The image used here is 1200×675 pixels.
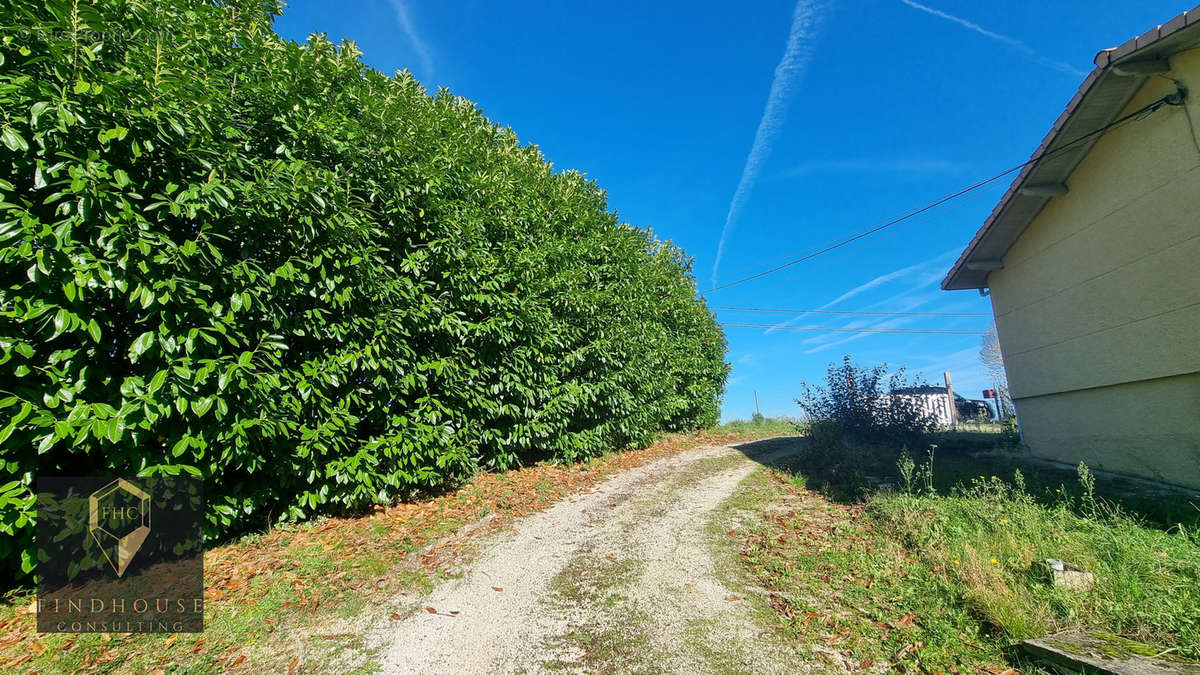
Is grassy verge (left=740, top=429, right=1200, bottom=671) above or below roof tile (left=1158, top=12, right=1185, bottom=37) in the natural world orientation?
below

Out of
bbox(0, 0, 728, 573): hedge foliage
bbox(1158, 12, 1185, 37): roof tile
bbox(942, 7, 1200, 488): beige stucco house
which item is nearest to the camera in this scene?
bbox(0, 0, 728, 573): hedge foliage

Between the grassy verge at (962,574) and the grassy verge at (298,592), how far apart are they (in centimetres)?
331

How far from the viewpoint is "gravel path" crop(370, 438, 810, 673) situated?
3100 mm

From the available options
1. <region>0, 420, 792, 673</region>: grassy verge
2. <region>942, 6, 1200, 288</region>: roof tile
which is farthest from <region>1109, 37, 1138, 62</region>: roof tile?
<region>0, 420, 792, 673</region>: grassy verge

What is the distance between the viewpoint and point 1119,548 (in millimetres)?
3969

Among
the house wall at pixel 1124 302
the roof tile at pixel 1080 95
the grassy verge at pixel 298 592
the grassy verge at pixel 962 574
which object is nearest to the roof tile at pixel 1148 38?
the roof tile at pixel 1080 95

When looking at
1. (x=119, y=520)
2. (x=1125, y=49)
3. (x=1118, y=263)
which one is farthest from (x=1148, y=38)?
(x=119, y=520)

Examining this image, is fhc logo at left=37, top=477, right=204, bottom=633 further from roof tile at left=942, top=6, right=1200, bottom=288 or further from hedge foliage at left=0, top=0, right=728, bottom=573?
roof tile at left=942, top=6, right=1200, bottom=288

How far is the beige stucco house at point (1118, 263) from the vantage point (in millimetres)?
5973

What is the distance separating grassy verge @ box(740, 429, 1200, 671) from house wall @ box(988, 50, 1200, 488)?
209 cm

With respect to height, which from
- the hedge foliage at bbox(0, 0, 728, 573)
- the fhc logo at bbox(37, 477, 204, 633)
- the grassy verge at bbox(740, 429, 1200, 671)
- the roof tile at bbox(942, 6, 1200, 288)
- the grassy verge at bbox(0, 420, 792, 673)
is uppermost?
the roof tile at bbox(942, 6, 1200, 288)

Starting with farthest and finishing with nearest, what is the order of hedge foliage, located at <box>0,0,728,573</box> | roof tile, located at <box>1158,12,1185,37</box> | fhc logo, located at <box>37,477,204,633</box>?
roof tile, located at <box>1158,12,1185,37</box> → fhc logo, located at <box>37,477,204,633</box> → hedge foliage, located at <box>0,0,728,573</box>

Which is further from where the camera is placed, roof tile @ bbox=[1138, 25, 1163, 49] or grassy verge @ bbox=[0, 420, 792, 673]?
roof tile @ bbox=[1138, 25, 1163, 49]

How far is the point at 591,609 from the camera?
3.77 m
